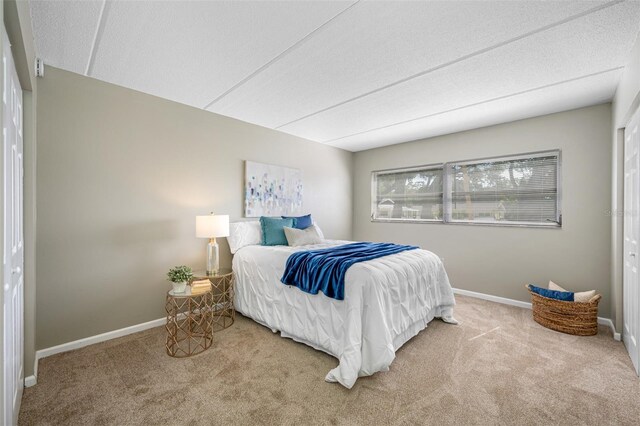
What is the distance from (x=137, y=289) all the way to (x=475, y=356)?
3172 mm

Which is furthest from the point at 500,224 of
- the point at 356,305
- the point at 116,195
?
the point at 116,195

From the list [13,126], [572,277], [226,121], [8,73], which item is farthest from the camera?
[226,121]

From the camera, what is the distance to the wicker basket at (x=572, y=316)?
2787 mm

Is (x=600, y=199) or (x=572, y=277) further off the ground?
(x=600, y=199)

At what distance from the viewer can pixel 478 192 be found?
13.4ft

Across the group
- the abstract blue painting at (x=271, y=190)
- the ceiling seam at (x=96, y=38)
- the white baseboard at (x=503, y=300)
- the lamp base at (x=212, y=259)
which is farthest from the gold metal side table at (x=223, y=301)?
the white baseboard at (x=503, y=300)

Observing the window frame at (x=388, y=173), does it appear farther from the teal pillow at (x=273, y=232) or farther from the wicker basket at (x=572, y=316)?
the teal pillow at (x=273, y=232)

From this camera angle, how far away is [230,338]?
272 cm

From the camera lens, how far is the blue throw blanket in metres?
2.27

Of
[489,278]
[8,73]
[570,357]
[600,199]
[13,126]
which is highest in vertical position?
[8,73]

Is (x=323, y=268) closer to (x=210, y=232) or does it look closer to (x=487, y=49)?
(x=210, y=232)

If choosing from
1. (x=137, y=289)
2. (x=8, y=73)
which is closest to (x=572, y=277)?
(x=137, y=289)

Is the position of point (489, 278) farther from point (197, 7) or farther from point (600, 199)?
point (197, 7)

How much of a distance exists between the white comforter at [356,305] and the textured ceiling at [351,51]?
162 cm
